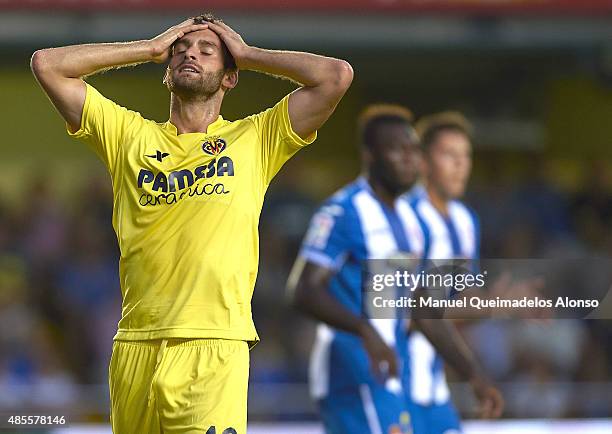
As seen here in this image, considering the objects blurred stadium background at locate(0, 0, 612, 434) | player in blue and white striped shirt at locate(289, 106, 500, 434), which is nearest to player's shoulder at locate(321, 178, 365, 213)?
player in blue and white striped shirt at locate(289, 106, 500, 434)

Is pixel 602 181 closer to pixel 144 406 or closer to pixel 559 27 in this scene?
pixel 559 27

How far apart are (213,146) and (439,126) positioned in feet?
12.0

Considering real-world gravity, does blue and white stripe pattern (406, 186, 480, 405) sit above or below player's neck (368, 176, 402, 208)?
below

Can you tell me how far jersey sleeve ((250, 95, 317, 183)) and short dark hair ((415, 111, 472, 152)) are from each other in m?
3.09

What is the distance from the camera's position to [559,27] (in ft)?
26.2

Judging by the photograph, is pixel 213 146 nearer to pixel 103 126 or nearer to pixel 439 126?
pixel 103 126

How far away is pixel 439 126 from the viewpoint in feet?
25.8

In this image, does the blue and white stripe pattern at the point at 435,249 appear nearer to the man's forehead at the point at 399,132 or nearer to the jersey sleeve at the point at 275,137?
the man's forehead at the point at 399,132

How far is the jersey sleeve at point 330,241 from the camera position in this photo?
270 inches

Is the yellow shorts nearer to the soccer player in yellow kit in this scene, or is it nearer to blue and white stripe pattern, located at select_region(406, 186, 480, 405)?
the soccer player in yellow kit

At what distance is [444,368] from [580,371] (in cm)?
135

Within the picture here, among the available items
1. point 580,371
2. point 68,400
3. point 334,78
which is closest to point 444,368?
point 580,371

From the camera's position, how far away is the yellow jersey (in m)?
4.24

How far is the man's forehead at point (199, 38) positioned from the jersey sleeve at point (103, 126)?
364 millimetres
